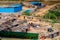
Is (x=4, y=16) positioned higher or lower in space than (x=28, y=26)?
higher

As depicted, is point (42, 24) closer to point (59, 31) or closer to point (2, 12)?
point (59, 31)

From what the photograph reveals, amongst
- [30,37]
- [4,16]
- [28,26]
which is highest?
[4,16]

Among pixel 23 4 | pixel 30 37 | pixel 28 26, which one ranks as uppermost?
pixel 23 4

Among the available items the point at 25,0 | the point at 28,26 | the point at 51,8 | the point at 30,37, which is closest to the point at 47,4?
the point at 51,8

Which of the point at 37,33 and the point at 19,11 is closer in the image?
the point at 37,33

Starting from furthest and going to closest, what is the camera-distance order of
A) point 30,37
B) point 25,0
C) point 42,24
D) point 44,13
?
1. point 25,0
2. point 44,13
3. point 42,24
4. point 30,37

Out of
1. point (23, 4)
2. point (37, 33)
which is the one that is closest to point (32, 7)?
point (23, 4)

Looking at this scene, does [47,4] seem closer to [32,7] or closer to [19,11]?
[32,7]

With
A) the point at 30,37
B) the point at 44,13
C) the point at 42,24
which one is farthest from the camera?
the point at 44,13

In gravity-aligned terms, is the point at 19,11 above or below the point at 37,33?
above

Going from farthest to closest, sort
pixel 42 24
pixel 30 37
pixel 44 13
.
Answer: pixel 44 13 < pixel 42 24 < pixel 30 37
